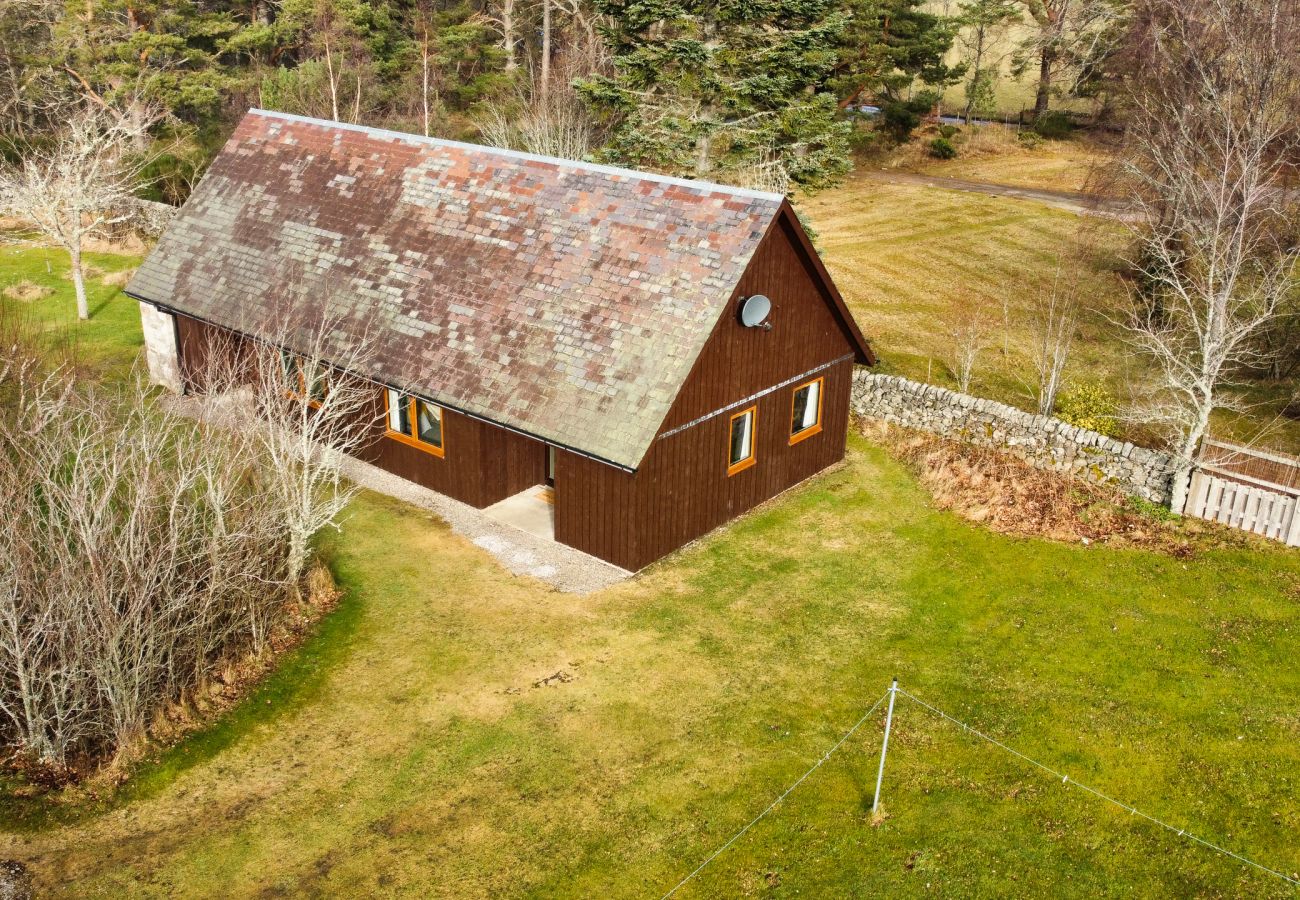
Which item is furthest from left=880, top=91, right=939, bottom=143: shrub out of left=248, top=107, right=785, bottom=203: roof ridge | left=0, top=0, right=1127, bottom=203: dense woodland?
left=248, top=107, right=785, bottom=203: roof ridge

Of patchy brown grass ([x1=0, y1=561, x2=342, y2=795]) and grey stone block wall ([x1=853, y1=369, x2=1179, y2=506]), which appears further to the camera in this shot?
grey stone block wall ([x1=853, y1=369, x2=1179, y2=506])

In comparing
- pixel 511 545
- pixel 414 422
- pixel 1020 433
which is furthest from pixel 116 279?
pixel 1020 433

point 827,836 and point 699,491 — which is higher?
point 699,491

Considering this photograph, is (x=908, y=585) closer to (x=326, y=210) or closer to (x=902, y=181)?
(x=326, y=210)

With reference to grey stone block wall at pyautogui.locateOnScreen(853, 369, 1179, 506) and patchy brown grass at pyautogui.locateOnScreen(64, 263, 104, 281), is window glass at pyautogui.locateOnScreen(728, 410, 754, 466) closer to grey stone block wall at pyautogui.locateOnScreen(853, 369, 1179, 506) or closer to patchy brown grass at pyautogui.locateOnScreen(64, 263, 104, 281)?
grey stone block wall at pyautogui.locateOnScreen(853, 369, 1179, 506)

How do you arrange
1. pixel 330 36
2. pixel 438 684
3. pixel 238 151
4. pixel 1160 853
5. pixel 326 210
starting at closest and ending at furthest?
pixel 1160 853 → pixel 438 684 → pixel 326 210 → pixel 238 151 → pixel 330 36

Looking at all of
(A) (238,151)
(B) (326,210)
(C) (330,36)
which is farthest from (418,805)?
(C) (330,36)

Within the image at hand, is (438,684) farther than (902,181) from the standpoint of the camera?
No
